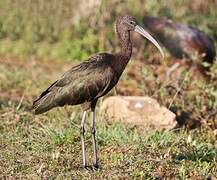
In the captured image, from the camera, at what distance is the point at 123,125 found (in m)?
8.83

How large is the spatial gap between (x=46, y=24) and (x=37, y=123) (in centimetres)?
548

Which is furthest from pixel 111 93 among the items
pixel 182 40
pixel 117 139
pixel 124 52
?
pixel 124 52

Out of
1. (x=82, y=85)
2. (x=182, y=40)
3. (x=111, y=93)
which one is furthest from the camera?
(x=182, y=40)

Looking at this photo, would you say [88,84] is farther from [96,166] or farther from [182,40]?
[182,40]

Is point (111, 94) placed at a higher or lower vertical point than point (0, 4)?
lower

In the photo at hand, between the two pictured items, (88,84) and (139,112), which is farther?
(139,112)

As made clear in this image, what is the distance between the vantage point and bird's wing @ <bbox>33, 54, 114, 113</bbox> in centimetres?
715

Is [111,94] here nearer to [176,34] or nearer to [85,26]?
[176,34]

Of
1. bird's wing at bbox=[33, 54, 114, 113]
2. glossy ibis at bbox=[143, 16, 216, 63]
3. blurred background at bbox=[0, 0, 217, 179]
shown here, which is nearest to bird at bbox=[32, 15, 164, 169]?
bird's wing at bbox=[33, 54, 114, 113]

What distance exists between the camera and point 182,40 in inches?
462

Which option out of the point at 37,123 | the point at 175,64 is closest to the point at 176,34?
the point at 175,64

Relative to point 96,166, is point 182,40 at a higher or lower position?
higher

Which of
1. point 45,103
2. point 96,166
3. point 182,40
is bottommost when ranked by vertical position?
point 96,166

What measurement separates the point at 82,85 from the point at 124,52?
571 millimetres
